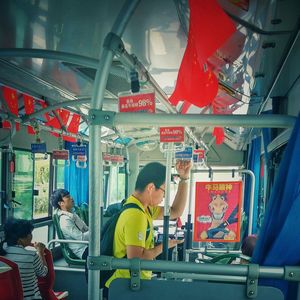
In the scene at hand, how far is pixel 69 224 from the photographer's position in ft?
16.6

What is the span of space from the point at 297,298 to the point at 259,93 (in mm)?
2725

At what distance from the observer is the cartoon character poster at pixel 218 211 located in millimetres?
4223

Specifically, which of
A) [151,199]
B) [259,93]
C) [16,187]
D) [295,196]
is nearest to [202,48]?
[295,196]

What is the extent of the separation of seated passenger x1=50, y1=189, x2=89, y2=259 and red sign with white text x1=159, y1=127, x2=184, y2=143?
245 centimetres

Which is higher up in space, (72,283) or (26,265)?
(26,265)

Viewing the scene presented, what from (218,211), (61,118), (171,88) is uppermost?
(171,88)

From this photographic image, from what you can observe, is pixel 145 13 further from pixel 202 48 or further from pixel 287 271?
pixel 287 271

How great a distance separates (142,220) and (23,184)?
5140 mm

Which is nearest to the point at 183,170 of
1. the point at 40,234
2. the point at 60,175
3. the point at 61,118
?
the point at 61,118

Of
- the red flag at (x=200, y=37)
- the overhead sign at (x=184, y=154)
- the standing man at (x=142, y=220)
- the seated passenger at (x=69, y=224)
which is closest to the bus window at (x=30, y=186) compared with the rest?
the seated passenger at (x=69, y=224)

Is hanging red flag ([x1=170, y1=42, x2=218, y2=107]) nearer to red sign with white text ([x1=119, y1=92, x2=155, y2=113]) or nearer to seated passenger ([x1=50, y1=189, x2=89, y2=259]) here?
red sign with white text ([x1=119, y1=92, x2=155, y2=113])

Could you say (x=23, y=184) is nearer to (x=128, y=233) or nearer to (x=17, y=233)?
(x=17, y=233)

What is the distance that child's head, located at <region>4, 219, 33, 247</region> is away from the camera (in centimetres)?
321

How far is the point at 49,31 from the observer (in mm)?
2645
